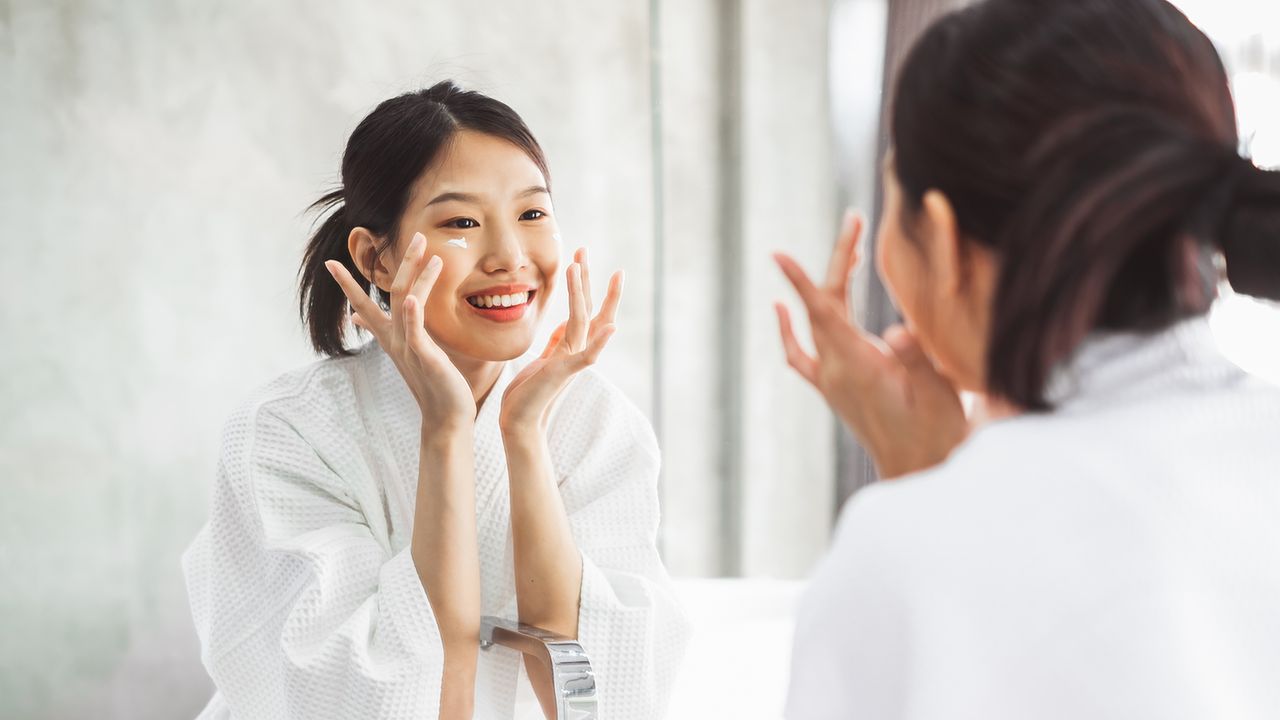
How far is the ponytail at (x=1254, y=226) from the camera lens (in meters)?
0.61

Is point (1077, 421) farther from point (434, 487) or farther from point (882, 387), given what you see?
point (434, 487)

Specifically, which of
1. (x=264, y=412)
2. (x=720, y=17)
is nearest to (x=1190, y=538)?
(x=264, y=412)

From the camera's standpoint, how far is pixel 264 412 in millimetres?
1198

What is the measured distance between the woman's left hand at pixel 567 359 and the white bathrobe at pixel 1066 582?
57 cm

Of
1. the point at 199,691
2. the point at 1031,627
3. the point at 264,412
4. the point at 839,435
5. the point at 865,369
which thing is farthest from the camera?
the point at 839,435

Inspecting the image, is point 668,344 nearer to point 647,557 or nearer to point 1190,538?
point 647,557

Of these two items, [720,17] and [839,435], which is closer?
[720,17]

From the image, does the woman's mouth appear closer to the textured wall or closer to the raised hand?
the raised hand

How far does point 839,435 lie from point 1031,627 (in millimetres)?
2127

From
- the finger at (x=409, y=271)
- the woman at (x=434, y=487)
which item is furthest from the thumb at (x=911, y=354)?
the finger at (x=409, y=271)

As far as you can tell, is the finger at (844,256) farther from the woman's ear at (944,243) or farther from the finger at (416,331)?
the finger at (416,331)

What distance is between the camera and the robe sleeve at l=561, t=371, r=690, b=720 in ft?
3.79

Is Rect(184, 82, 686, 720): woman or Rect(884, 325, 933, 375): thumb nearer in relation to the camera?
Rect(884, 325, 933, 375): thumb

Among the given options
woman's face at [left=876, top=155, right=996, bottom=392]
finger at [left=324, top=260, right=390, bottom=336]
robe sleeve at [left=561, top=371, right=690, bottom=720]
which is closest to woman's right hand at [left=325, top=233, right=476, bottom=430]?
finger at [left=324, top=260, right=390, bottom=336]
